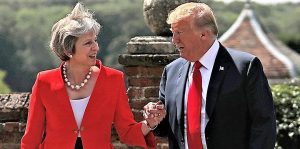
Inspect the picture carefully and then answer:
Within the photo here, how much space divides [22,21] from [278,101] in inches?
2569

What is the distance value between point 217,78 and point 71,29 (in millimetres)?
819

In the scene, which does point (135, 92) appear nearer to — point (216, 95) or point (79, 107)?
point (79, 107)

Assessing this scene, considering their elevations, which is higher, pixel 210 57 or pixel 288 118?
pixel 210 57

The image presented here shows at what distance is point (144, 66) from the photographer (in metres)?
6.28

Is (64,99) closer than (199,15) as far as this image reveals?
No

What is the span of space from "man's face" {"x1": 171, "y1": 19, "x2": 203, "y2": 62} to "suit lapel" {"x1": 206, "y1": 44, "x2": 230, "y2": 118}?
117 millimetres

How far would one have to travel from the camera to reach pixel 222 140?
16.3 ft

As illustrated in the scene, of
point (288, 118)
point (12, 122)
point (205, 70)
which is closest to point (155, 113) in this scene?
point (205, 70)

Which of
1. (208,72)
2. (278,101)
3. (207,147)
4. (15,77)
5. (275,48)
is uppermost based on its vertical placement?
(208,72)

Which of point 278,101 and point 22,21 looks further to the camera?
point 22,21

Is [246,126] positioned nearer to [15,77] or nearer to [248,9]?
[248,9]

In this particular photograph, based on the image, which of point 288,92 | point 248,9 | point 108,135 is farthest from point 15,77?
point 108,135

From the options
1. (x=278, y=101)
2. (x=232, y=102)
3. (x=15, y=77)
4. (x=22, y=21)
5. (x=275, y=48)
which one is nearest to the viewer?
(x=232, y=102)

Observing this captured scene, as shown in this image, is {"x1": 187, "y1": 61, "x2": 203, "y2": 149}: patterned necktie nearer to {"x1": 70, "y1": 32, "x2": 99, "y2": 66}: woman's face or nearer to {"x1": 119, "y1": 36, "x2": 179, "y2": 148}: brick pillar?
{"x1": 70, "y1": 32, "x2": 99, "y2": 66}: woman's face
